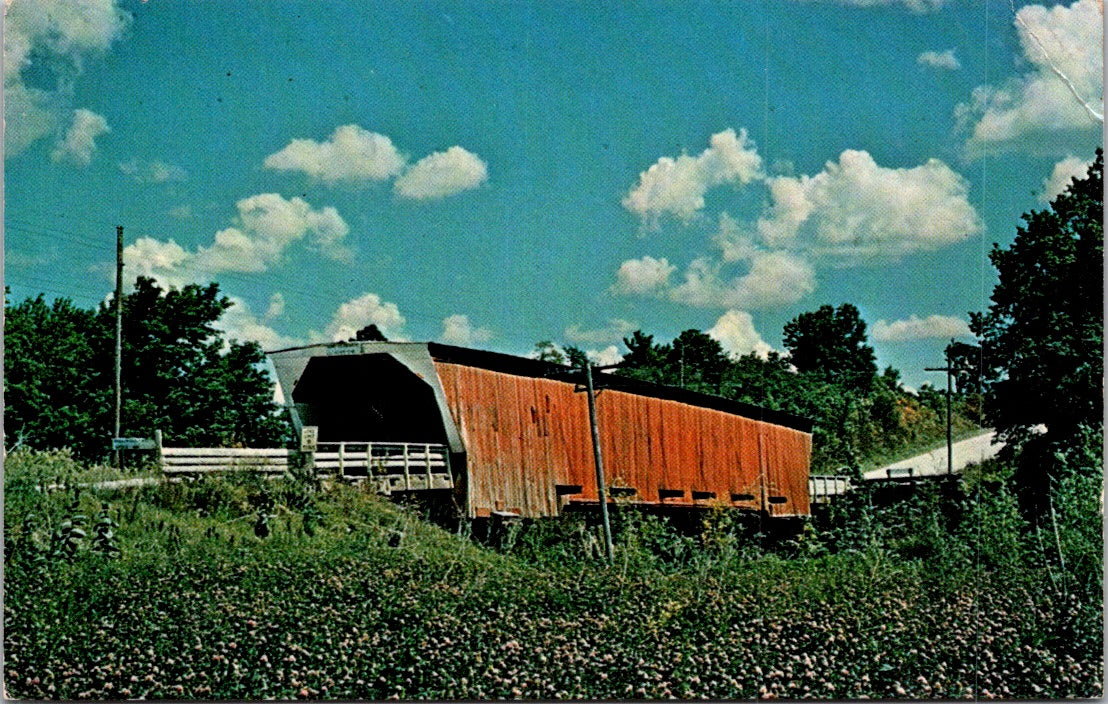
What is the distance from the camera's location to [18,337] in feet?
62.4

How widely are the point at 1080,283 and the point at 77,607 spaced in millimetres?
14277

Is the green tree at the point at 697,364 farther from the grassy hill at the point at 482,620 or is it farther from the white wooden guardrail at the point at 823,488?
the grassy hill at the point at 482,620

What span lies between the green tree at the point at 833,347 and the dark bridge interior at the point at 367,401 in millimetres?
5617

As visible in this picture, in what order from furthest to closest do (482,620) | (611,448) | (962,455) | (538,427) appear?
(962,455)
(611,448)
(538,427)
(482,620)

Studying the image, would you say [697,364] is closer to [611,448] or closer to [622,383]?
[622,383]

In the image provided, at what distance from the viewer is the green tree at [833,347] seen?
50.0 feet

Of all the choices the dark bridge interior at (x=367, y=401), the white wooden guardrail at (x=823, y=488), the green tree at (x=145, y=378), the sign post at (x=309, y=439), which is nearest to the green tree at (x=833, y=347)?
the white wooden guardrail at (x=823, y=488)

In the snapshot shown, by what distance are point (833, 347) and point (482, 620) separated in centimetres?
845

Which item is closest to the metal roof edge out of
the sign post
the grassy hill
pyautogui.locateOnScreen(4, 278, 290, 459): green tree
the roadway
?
the roadway

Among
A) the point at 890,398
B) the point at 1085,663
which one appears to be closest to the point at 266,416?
the point at 890,398

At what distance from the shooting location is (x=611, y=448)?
64.7 ft

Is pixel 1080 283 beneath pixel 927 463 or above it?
above

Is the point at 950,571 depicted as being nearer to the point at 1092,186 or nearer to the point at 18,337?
the point at 1092,186

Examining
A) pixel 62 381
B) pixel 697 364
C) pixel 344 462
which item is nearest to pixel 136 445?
pixel 344 462
